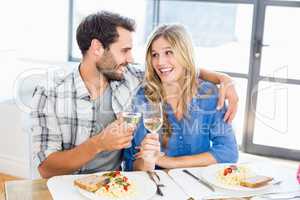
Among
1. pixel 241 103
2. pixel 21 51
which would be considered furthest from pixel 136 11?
pixel 241 103

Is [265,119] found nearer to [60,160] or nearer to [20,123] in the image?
[20,123]

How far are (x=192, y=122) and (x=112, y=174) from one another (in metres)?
0.58

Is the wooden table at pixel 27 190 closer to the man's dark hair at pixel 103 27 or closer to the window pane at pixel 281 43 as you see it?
the man's dark hair at pixel 103 27

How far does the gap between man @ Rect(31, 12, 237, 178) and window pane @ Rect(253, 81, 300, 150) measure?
1634 mm

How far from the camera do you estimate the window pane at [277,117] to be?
138 inches

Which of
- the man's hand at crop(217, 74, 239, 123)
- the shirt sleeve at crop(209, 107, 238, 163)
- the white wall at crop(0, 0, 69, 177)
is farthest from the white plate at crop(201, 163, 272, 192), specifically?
the white wall at crop(0, 0, 69, 177)

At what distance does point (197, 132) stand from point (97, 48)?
1.91 feet

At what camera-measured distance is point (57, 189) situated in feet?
4.49

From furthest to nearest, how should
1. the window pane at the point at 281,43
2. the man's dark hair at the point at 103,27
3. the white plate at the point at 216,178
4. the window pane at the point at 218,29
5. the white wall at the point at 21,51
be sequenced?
the window pane at the point at 218,29
the window pane at the point at 281,43
the white wall at the point at 21,51
the man's dark hair at the point at 103,27
the white plate at the point at 216,178

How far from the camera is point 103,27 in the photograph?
1.91 metres

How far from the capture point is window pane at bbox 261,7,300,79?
3322 millimetres

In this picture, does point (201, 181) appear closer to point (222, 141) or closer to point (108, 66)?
point (222, 141)

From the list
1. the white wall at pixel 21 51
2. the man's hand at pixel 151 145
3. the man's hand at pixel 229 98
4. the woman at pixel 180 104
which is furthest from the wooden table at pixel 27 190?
the white wall at pixel 21 51

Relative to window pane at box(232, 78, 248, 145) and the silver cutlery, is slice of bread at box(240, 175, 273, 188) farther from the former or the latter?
window pane at box(232, 78, 248, 145)
